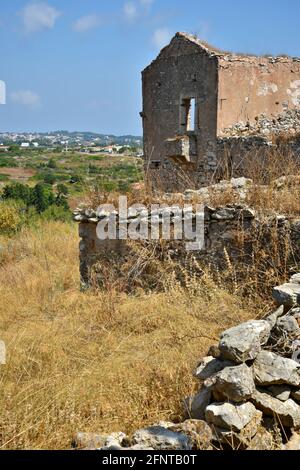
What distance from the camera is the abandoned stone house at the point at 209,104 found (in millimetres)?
11758

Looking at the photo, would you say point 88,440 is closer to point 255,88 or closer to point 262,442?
point 262,442

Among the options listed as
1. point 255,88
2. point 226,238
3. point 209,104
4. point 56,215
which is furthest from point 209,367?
point 56,215

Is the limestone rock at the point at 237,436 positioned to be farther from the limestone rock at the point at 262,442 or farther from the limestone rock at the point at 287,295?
the limestone rock at the point at 287,295

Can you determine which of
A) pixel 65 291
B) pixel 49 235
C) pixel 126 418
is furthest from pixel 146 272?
pixel 49 235

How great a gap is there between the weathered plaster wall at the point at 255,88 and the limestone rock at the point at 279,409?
965cm

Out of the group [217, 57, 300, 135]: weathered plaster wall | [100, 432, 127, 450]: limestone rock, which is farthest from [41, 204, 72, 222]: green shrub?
[100, 432, 127, 450]: limestone rock

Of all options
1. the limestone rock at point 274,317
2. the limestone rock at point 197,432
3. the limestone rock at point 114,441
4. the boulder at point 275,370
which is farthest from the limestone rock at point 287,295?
the limestone rock at point 114,441

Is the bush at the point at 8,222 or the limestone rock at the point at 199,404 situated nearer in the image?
the limestone rock at the point at 199,404

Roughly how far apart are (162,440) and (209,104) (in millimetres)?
10383

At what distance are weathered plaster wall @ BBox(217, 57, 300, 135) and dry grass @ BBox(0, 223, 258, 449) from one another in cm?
727

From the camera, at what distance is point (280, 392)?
296 centimetres

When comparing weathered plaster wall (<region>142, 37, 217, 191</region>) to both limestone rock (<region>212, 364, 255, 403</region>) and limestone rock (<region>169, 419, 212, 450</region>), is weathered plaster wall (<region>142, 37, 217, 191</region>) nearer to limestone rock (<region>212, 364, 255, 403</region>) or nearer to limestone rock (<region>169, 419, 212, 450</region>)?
limestone rock (<region>212, 364, 255, 403</region>)

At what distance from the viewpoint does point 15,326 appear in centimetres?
507
